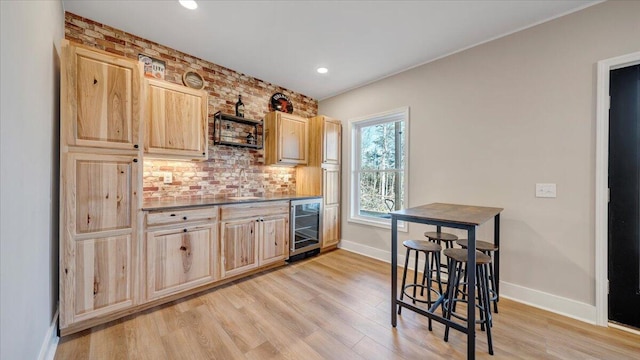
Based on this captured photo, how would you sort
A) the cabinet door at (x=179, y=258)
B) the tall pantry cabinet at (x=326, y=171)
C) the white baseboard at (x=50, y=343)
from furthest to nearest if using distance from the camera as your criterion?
1. the tall pantry cabinet at (x=326, y=171)
2. the cabinet door at (x=179, y=258)
3. the white baseboard at (x=50, y=343)

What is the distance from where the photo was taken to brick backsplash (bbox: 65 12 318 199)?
2.45m

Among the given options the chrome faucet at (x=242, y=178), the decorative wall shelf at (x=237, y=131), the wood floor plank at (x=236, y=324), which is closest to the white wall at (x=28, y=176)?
the wood floor plank at (x=236, y=324)

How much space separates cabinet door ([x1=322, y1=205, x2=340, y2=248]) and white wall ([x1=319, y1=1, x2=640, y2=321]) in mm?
1378

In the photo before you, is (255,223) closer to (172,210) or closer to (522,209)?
(172,210)

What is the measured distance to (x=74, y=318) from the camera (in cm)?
181

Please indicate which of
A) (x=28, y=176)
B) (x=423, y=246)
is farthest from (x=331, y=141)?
(x=28, y=176)

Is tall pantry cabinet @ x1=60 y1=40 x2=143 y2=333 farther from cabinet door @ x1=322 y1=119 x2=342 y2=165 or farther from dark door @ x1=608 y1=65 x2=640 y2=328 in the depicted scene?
dark door @ x1=608 y1=65 x2=640 y2=328

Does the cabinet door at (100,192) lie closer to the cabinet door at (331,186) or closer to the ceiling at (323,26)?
the ceiling at (323,26)

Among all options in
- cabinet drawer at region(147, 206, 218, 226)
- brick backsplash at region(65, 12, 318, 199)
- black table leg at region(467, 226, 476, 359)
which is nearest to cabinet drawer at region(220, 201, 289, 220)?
cabinet drawer at region(147, 206, 218, 226)

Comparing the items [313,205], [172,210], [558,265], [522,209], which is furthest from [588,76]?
[172,210]

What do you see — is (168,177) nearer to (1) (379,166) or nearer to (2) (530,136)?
(1) (379,166)

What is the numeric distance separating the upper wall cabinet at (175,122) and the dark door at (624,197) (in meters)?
3.88

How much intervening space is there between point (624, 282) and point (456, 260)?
1.43m

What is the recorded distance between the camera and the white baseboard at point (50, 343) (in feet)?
5.01
